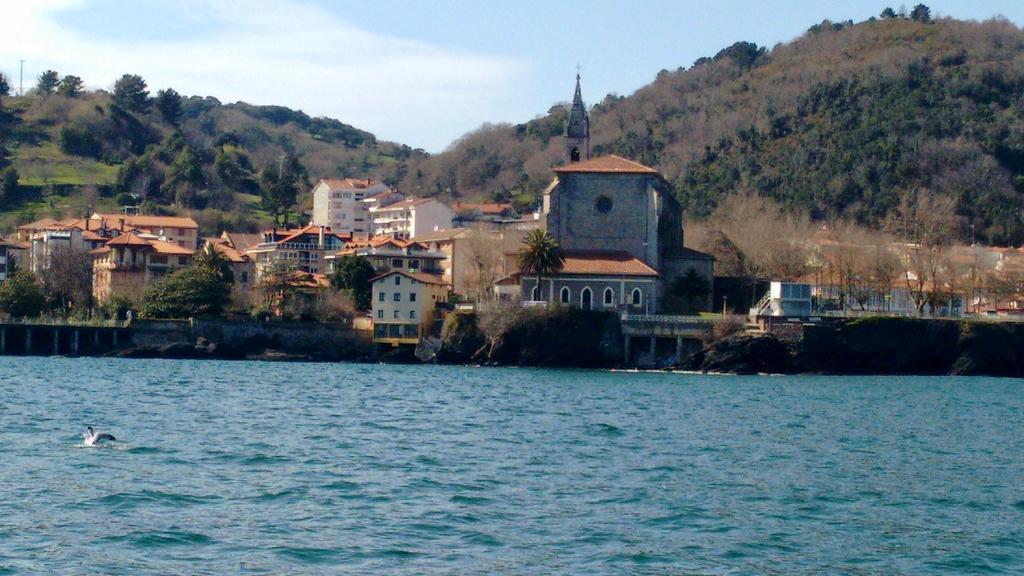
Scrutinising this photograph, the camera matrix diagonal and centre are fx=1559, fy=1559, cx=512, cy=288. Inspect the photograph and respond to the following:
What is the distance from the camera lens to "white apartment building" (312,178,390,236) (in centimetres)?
15950

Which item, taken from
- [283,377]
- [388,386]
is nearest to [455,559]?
[388,386]

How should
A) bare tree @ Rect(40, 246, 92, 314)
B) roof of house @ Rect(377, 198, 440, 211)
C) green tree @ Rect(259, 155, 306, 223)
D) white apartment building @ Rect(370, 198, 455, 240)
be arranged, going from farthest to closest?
1. green tree @ Rect(259, 155, 306, 223)
2. roof of house @ Rect(377, 198, 440, 211)
3. white apartment building @ Rect(370, 198, 455, 240)
4. bare tree @ Rect(40, 246, 92, 314)

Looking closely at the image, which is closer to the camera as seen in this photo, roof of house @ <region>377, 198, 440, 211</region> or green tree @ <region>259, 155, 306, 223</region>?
roof of house @ <region>377, 198, 440, 211</region>

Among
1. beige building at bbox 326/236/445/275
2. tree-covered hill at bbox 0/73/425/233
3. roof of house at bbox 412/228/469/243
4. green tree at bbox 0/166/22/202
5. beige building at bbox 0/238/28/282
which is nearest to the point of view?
beige building at bbox 326/236/445/275

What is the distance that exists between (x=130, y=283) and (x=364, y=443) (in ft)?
221

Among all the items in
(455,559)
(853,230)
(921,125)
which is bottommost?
(455,559)

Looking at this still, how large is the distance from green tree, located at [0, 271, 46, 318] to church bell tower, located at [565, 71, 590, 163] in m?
35.2

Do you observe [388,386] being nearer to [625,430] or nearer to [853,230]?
[625,430]

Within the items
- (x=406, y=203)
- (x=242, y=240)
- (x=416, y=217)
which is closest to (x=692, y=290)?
(x=242, y=240)

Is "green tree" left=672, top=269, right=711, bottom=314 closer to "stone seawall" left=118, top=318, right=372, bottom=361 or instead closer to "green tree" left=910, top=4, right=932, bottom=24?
"stone seawall" left=118, top=318, right=372, bottom=361

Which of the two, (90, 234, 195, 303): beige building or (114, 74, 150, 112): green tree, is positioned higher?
(114, 74, 150, 112): green tree

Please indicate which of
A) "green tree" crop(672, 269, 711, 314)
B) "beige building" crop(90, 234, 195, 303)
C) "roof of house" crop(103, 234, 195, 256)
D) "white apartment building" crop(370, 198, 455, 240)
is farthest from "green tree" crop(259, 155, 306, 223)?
"green tree" crop(672, 269, 711, 314)

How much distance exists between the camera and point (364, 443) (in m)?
39.3

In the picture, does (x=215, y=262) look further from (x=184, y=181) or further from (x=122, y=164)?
(x=122, y=164)
